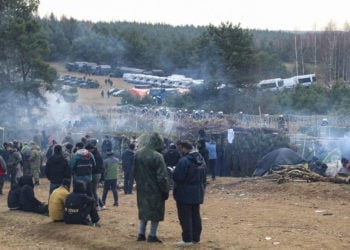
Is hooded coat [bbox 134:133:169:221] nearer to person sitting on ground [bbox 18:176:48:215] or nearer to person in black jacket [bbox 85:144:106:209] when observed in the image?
person in black jacket [bbox 85:144:106:209]

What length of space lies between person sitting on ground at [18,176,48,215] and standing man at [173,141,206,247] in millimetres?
5104

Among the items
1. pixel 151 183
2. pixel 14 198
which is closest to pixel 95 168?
pixel 14 198

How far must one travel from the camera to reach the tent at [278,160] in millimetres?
22950

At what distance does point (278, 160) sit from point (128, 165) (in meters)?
5.25

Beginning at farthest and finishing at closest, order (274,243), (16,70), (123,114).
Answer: (16,70) → (123,114) → (274,243)

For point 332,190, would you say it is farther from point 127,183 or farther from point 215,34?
point 215,34

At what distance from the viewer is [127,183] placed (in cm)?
2108

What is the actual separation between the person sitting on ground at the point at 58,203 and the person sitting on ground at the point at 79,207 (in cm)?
31

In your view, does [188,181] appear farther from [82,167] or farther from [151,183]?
[82,167]

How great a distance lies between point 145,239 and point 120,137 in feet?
58.6

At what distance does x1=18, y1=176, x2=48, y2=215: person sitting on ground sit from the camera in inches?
615

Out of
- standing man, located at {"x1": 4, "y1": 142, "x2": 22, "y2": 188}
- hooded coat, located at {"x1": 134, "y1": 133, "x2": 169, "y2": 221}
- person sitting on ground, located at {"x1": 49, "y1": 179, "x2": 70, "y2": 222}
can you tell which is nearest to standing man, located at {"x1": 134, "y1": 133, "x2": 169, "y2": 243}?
hooded coat, located at {"x1": 134, "y1": 133, "x2": 169, "y2": 221}

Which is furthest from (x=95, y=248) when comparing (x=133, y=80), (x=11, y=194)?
(x=133, y=80)

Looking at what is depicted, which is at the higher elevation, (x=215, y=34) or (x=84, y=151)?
(x=215, y=34)
